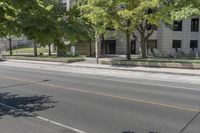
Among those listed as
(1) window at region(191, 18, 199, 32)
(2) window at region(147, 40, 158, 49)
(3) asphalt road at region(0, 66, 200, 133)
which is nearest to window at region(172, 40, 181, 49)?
(2) window at region(147, 40, 158, 49)

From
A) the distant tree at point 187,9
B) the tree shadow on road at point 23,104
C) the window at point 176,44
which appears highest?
the distant tree at point 187,9

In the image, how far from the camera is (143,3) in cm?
2828

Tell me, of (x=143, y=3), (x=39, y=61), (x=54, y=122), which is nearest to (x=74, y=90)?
(x=54, y=122)

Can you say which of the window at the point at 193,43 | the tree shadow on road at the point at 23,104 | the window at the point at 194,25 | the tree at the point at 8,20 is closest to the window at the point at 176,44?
the window at the point at 193,43

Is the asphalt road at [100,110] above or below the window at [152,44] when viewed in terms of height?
below

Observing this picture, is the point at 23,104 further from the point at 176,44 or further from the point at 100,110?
the point at 176,44

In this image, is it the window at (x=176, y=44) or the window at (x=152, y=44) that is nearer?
the window at (x=152, y=44)

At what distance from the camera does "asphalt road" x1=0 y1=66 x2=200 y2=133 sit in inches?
361

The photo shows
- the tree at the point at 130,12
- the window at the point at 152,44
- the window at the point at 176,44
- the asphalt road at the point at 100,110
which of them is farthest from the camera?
the window at the point at 176,44

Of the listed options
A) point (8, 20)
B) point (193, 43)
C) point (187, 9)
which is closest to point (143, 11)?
point (187, 9)

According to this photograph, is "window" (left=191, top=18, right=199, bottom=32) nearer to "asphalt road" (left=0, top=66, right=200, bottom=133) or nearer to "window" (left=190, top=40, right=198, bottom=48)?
"window" (left=190, top=40, right=198, bottom=48)

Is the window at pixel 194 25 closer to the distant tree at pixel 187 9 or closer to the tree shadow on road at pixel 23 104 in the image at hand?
the distant tree at pixel 187 9

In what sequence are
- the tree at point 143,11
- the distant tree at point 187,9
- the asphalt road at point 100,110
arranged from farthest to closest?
the tree at point 143,11 → the distant tree at point 187,9 → the asphalt road at point 100,110

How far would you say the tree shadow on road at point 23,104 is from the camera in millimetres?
11498
